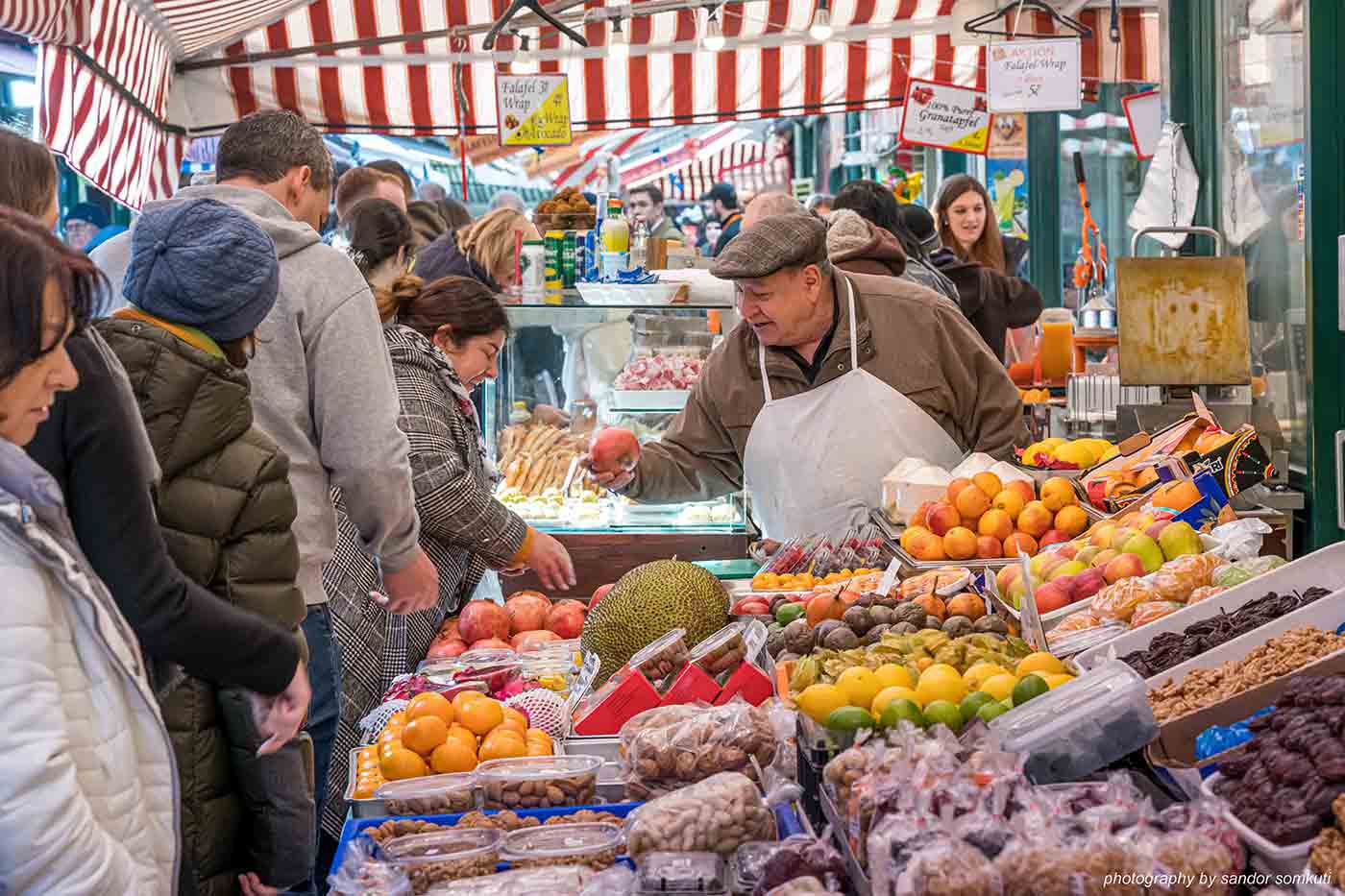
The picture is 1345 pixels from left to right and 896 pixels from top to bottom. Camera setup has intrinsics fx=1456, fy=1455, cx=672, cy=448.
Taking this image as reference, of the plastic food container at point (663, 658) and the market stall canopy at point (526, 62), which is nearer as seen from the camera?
the plastic food container at point (663, 658)

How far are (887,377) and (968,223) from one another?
385cm

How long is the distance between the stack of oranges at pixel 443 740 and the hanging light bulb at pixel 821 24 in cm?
716

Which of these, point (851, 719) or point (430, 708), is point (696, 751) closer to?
point (851, 719)

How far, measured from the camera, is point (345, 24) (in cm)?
1025

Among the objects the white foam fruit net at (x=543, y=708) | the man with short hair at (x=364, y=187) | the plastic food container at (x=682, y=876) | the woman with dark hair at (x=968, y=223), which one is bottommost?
the white foam fruit net at (x=543, y=708)

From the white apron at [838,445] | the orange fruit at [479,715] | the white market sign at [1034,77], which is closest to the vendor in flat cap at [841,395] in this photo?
the white apron at [838,445]

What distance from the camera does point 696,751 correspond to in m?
2.29

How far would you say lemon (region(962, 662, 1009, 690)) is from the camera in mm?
2420

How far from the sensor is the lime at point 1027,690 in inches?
88.7

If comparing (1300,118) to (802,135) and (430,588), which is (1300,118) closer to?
(430,588)

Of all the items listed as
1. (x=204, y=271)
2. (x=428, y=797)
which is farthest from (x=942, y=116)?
(x=428, y=797)

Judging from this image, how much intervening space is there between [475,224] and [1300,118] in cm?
318

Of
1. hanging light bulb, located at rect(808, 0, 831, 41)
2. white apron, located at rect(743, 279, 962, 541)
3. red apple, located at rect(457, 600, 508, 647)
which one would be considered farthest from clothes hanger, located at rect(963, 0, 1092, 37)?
red apple, located at rect(457, 600, 508, 647)

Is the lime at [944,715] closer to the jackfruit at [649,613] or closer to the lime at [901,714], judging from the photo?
the lime at [901,714]
